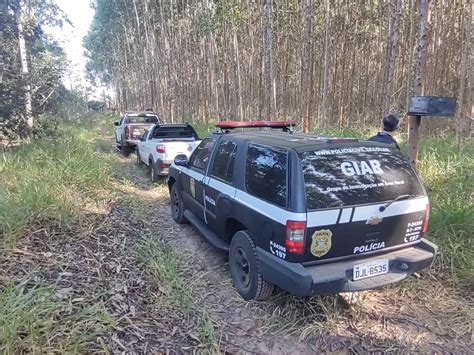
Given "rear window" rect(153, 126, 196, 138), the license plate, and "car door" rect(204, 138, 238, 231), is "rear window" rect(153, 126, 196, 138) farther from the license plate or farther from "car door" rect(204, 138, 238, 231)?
the license plate

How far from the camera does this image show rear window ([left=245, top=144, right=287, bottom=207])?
3102 mm

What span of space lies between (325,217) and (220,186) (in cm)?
162

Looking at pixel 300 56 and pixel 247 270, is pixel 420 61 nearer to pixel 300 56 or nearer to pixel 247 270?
pixel 247 270

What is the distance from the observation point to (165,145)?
7.95 meters

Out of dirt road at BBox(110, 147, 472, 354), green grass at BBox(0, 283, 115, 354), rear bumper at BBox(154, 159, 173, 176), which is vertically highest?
rear bumper at BBox(154, 159, 173, 176)

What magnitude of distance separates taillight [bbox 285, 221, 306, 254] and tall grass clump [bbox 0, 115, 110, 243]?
9.68ft

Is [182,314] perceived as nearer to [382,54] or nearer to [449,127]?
[449,127]

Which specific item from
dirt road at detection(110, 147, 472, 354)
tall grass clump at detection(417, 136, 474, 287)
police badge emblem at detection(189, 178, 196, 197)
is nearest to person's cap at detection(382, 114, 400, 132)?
tall grass clump at detection(417, 136, 474, 287)

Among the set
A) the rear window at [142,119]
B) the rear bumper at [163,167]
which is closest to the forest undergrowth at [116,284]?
the rear bumper at [163,167]

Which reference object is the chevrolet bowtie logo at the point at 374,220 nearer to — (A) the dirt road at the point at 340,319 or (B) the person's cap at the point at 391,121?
(A) the dirt road at the point at 340,319

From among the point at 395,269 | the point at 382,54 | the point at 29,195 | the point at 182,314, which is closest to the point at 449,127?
the point at 382,54

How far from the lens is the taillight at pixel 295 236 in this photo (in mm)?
2811

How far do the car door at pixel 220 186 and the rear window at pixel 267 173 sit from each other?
1.08 ft

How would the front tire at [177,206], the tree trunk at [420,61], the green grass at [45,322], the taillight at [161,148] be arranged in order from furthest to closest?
the taillight at [161,148], the front tire at [177,206], the tree trunk at [420,61], the green grass at [45,322]
